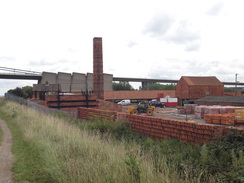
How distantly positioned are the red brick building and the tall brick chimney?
3338cm

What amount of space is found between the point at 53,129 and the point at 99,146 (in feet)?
14.9

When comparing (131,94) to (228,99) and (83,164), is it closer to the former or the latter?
(228,99)

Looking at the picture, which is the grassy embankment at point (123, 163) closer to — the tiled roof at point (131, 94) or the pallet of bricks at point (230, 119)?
the pallet of bricks at point (230, 119)

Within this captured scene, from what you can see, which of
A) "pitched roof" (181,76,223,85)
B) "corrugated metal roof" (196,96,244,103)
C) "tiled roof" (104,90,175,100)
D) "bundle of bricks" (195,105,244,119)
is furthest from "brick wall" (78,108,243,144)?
"tiled roof" (104,90,175,100)

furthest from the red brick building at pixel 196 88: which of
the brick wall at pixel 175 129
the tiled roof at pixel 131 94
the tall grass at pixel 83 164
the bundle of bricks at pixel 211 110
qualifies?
the tall grass at pixel 83 164

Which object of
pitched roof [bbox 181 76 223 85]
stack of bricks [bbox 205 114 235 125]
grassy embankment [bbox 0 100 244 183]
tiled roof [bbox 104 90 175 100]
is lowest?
stack of bricks [bbox 205 114 235 125]

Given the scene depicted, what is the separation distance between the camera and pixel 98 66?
37.8 meters

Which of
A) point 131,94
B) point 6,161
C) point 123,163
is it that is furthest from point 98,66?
point 131,94

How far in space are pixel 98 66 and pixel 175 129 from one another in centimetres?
2874

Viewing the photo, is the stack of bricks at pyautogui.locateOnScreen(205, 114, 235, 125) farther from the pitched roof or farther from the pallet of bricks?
the pitched roof

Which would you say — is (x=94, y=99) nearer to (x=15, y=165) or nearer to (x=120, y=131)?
(x=120, y=131)

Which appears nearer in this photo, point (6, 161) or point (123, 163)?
point (123, 163)

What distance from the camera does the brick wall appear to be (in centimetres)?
824

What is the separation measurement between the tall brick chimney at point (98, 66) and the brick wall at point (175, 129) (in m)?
22.3
